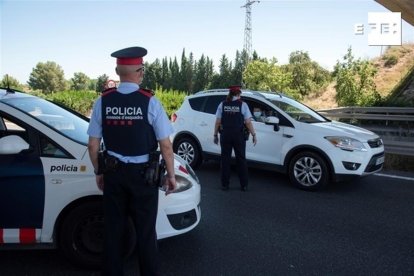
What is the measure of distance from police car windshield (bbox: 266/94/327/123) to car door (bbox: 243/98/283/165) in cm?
24

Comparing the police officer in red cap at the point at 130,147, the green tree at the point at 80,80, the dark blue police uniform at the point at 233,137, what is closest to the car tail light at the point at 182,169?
the police officer in red cap at the point at 130,147

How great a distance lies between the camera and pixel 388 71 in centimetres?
2705

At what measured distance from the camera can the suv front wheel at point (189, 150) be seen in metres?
8.13

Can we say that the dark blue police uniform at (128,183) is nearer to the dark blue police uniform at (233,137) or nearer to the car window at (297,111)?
the dark blue police uniform at (233,137)

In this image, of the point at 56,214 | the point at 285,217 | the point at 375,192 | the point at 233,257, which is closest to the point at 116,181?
the point at 56,214

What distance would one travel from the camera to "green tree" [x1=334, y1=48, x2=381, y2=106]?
17.5 meters

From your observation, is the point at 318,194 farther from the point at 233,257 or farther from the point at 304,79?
the point at 304,79

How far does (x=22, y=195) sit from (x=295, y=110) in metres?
5.17

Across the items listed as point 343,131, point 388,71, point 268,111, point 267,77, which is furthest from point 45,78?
point 343,131

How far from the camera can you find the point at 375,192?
6.52 meters

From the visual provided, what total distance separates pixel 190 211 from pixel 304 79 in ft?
202

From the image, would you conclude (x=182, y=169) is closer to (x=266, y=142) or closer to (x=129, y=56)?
(x=129, y=56)

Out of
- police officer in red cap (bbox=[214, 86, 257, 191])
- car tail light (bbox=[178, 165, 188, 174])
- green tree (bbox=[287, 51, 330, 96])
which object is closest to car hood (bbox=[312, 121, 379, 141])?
police officer in red cap (bbox=[214, 86, 257, 191])

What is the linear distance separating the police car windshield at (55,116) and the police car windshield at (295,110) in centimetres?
397
